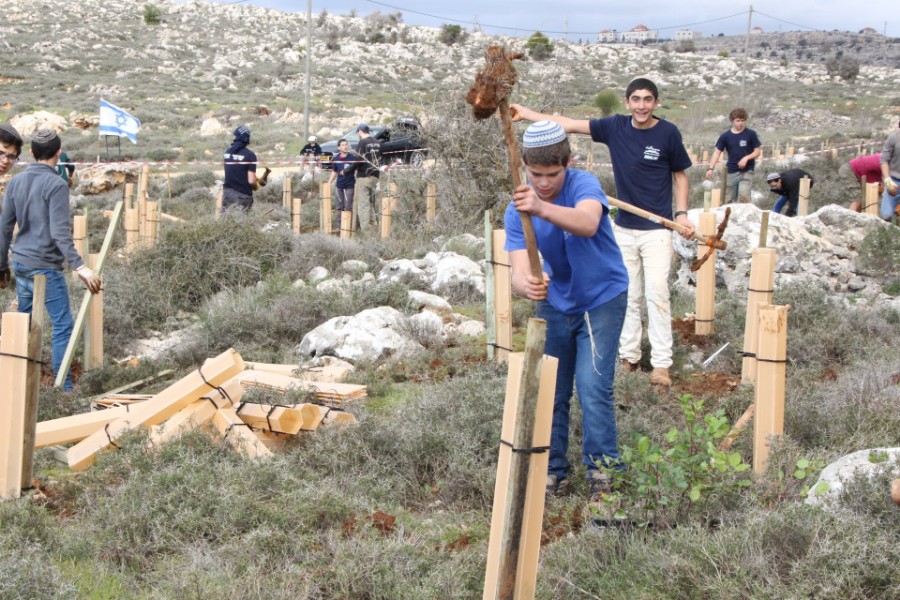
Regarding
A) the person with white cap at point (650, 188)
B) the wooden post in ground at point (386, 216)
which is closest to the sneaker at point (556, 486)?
the person with white cap at point (650, 188)

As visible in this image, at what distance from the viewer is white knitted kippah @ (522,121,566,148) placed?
3492 millimetres

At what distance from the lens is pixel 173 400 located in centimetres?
513

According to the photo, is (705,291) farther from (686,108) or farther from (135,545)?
(686,108)

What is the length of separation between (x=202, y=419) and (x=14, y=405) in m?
1.00

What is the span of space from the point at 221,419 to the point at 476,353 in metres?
2.62

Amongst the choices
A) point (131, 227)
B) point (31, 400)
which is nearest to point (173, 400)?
point (31, 400)

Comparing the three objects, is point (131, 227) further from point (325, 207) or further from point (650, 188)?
point (650, 188)

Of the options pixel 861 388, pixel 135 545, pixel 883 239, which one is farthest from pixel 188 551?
pixel 883 239

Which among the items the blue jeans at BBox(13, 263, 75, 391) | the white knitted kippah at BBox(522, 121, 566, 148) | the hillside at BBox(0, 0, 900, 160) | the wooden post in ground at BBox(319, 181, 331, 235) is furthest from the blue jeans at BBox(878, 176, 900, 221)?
the blue jeans at BBox(13, 263, 75, 391)

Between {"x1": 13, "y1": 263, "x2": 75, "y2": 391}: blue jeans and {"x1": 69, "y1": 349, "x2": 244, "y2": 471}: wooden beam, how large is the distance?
164cm

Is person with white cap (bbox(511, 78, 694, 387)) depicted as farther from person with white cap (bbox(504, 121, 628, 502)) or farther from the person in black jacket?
the person in black jacket

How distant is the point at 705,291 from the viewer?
7168 mm

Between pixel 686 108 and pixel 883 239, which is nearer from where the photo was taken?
pixel 883 239

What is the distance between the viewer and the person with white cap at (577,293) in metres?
3.63
